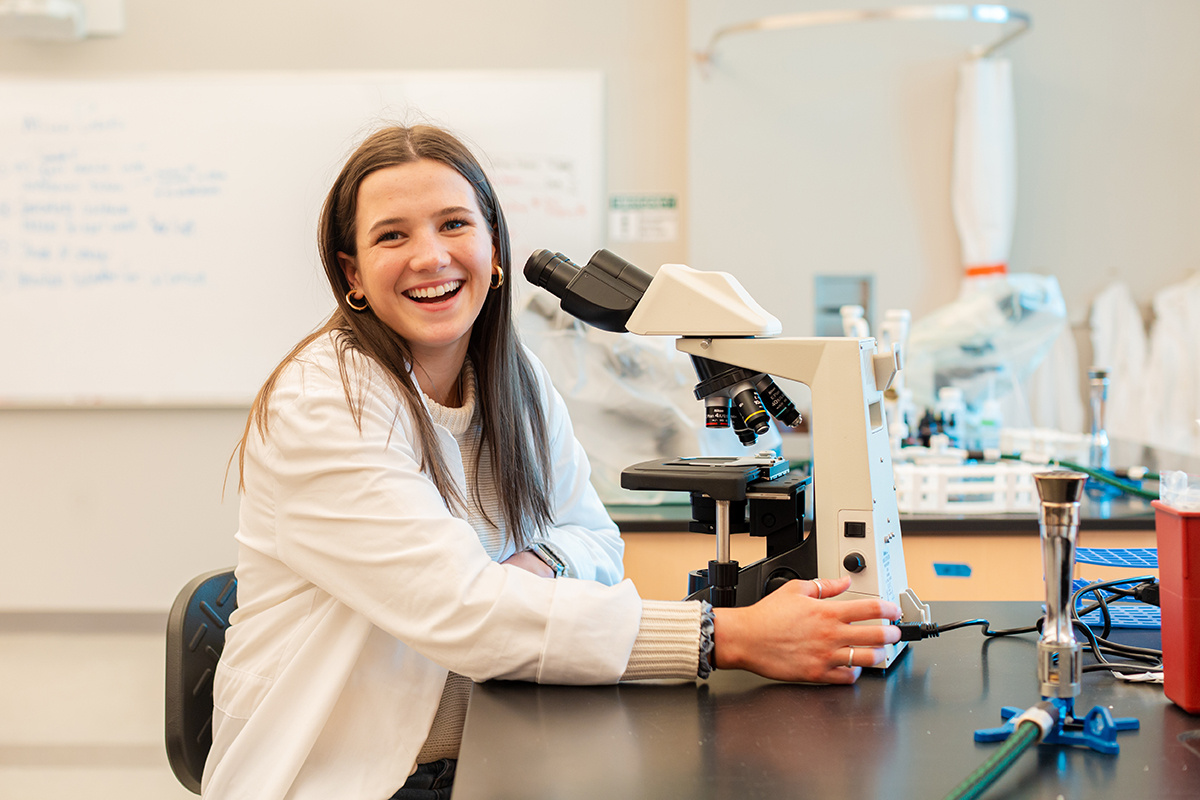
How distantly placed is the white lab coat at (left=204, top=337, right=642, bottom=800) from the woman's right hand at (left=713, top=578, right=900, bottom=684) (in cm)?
10

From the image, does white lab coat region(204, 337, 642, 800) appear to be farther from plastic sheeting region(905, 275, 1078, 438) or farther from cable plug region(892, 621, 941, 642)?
plastic sheeting region(905, 275, 1078, 438)

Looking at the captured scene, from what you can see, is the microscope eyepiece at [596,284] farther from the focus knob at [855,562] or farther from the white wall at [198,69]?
the white wall at [198,69]

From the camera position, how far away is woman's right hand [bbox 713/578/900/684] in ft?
2.88

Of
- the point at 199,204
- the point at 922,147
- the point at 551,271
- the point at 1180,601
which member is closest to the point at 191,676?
the point at 551,271

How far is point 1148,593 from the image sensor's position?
1.02m

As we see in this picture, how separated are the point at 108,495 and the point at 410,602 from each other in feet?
7.85

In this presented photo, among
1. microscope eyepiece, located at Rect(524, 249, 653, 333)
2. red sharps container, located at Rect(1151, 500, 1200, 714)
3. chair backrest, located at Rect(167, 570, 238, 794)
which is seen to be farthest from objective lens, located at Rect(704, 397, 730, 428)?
chair backrest, located at Rect(167, 570, 238, 794)

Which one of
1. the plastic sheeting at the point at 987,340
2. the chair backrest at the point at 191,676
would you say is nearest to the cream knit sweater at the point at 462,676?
the chair backrest at the point at 191,676

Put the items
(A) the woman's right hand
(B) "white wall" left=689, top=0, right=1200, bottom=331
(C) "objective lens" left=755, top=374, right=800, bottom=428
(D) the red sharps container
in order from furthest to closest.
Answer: (B) "white wall" left=689, top=0, right=1200, bottom=331 → (C) "objective lens" left=755, top=374, right=800, bottom=428 → (A) the woman's right hand → (D) the red sharps container

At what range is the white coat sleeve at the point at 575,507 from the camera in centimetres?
129

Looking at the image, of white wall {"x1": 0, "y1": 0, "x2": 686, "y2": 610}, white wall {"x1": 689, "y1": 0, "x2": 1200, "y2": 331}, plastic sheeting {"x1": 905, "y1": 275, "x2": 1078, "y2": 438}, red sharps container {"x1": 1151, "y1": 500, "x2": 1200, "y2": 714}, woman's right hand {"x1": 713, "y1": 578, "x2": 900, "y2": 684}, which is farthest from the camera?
white wall {"x1": 0, "y1": 0, "x2": 686, "y2": 610}

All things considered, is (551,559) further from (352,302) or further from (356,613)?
(352,302)

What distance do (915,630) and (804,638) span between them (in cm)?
15

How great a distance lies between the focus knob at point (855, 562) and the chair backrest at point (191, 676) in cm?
83
